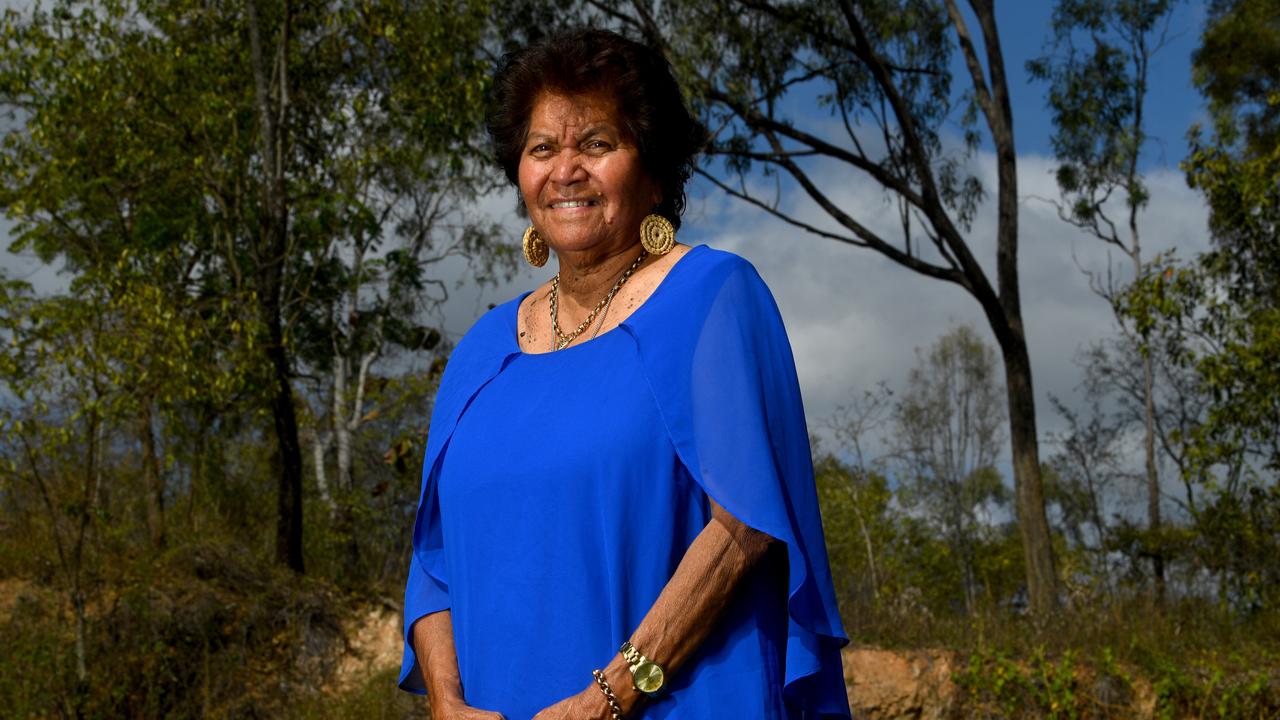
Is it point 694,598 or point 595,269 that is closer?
point 694,598

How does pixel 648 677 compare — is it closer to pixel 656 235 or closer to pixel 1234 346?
pixel 656 235

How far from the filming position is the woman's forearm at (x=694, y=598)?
195 cm

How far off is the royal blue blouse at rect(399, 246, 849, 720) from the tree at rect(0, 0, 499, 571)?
8252mm

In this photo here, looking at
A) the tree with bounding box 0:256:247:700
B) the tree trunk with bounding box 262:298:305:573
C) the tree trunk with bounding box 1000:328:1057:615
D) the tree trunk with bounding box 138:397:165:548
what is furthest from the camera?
the tree trunk with bounding box 1000:328:1057:615

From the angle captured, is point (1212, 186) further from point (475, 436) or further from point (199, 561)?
point (475, 436)

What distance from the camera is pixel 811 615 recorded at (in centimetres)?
200

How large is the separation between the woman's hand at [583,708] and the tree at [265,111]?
27.7ft

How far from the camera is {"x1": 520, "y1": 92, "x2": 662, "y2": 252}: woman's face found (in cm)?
226

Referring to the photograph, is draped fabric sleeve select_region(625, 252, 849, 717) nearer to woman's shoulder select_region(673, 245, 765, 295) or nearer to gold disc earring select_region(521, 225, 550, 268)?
woman's shoulder select_region(673, 245, 765, 295)

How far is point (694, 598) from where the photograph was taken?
1.95 meters

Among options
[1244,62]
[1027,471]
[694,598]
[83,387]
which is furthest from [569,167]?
[1244,62]

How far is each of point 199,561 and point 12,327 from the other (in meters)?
2.97

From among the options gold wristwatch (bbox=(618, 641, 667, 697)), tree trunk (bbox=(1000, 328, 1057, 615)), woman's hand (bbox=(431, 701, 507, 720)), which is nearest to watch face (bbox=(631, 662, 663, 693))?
gold wristwatch (bbox=(618, 641, 667, 697))

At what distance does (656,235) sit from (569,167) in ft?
0.70
